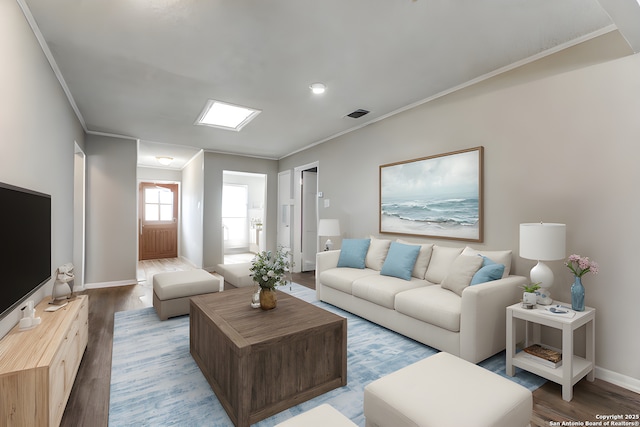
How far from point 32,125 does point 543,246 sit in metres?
4.02

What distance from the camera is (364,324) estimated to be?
331cm

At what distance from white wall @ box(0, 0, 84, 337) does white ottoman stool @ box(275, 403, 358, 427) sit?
180cm

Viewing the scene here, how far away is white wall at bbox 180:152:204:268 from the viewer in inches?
256

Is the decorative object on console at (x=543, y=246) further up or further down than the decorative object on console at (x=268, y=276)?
further up

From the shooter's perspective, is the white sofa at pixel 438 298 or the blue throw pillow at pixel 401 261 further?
the blue throw pillow at pixel 401 261

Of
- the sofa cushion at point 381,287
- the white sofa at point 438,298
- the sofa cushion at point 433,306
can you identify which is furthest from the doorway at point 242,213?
the sofa cushion at point 433,306

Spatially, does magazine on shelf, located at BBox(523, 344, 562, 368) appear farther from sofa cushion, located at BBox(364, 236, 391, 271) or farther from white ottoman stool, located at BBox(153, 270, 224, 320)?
white ottoman stool, located at BBox(153, 270, 224, 320)

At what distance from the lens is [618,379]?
7.14 feet

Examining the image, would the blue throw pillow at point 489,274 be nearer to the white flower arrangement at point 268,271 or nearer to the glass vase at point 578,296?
the glass vase at point 578,296

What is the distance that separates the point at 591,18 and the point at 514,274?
2090 millimetres

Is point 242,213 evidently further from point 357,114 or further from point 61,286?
point 61,286

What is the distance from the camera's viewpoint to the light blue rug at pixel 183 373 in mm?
1847

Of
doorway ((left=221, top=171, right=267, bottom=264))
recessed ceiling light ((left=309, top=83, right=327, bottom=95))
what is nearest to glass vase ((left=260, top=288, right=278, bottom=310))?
recessed ceiling light ((left=309, top=83, right=327, bottom=95))

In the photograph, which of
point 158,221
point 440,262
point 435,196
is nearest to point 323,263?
point 440,262
